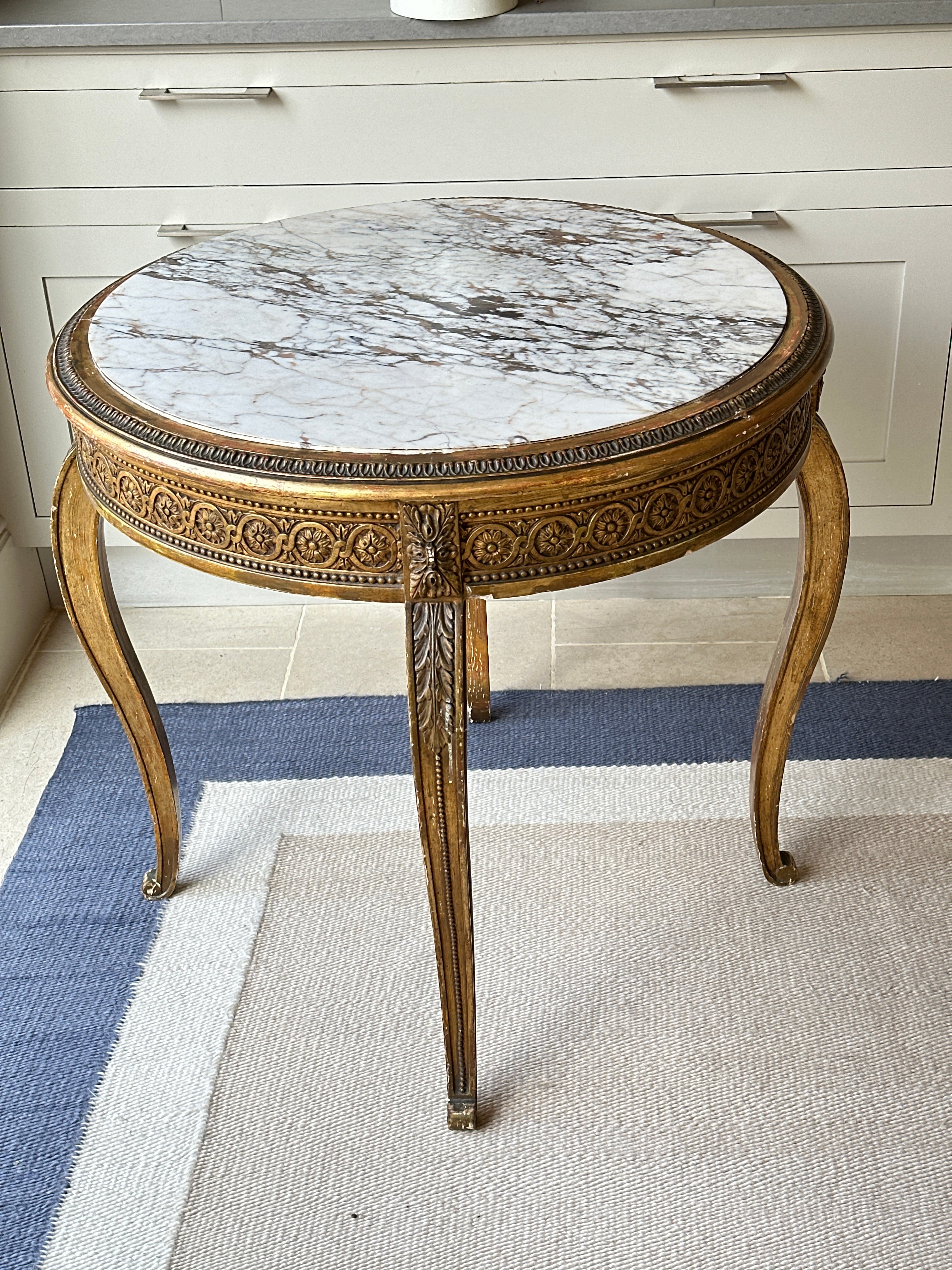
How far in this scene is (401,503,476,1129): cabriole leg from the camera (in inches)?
41.9

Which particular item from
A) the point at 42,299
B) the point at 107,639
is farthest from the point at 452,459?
the point at 42,299

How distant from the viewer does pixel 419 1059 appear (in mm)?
1434

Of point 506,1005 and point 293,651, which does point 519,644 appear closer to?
point 293,651

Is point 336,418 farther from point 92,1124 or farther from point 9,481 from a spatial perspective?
point 9,481

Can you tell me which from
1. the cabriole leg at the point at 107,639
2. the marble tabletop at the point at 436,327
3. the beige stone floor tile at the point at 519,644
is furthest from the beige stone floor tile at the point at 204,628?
the marble tabletop at the point at 436,327

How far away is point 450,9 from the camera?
1824mm

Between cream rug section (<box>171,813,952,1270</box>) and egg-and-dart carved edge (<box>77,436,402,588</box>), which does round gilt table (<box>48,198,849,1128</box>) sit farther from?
cream rug section (<box>171,813,952,1270</box>)

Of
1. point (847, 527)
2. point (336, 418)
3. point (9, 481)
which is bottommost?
point (9, 481)

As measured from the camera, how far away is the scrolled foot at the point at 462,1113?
4.38 ft

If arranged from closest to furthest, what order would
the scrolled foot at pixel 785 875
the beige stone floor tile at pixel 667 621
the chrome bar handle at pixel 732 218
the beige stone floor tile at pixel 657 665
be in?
the scrolled foot at pixel 785 875 < the chrome bar handle at pixel 732 218 < the beige stone floor tile at pixel 657 665 < the beige stone floor tile at pixel 667 621

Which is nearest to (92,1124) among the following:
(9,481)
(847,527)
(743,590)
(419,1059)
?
(419,1059)

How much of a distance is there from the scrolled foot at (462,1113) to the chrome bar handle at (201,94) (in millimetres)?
1458

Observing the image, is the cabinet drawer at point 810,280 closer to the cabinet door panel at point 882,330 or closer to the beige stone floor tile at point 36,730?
the cabinet door panel at point 882,330

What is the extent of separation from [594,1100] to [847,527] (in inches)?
27.7
